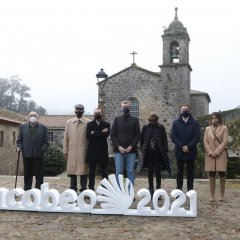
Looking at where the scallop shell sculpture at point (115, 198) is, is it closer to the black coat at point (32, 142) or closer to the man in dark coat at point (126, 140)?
the man in dark coat at point (126, 140)

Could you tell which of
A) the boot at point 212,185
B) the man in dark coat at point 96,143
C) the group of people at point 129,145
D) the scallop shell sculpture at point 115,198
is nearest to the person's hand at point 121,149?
the group of people at point 129,145

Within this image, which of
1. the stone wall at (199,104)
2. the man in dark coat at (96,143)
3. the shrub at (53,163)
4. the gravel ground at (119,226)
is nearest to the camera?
the gravel ground at (119,226)

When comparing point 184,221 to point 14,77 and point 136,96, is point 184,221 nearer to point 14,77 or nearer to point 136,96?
point 136,96

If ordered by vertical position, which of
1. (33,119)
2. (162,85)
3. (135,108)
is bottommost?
(33,119)

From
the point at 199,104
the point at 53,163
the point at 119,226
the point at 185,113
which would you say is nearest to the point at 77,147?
the point at 185,113

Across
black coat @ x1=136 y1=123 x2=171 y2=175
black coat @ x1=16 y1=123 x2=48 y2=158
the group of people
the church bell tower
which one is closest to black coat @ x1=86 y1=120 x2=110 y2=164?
the group of people

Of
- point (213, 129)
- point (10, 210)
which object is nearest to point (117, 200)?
point (10, 210)

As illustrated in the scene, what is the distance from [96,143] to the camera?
7156 mm

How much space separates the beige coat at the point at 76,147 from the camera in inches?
286

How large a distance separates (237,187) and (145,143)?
393cm

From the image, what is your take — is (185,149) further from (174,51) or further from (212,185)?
(174,51)

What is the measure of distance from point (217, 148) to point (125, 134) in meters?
1.71

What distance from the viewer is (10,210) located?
6469mm

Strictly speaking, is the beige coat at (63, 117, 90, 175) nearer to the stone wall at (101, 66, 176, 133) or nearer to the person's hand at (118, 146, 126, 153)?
the person's hand at (118, 146, 126, 153)
